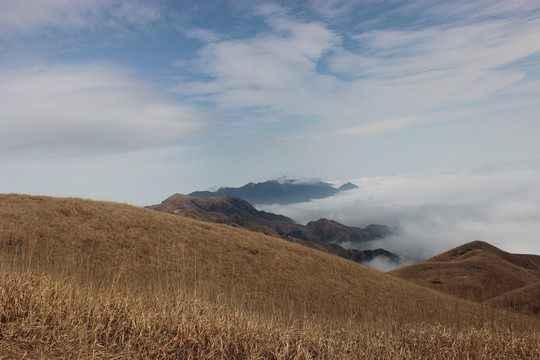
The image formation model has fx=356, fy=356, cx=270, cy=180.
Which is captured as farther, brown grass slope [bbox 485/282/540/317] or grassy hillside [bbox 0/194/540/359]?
brown grass slope [bbox 485/282/540/317]

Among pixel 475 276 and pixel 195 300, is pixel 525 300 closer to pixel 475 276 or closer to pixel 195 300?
pixel 475 276

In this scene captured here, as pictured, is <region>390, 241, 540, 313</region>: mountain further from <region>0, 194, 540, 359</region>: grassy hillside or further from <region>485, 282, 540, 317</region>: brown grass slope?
<region>0, 194, 540, 359</region>: grassy hillside

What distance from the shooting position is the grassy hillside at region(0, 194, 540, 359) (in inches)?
231

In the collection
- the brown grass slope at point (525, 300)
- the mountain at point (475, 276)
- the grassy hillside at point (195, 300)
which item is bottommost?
the mountain at point (475, 276)

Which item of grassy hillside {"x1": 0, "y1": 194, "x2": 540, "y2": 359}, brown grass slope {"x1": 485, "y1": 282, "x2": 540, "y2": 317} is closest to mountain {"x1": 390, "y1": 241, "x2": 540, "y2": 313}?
brown grass slope {"x1": 485, "y1": 282, "x2": 540, "y2": 317}

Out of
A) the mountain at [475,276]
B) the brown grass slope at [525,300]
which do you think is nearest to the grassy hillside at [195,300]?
the brown grass slope at [525,300]

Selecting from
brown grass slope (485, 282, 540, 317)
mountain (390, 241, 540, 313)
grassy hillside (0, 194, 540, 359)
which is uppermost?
grassy hillside (0, 194, 540, 359)

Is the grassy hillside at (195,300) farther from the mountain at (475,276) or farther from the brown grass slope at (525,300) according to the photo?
the mountain at (475,276)

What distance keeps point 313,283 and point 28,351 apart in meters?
21.0

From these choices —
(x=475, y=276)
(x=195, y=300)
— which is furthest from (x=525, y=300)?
(x=195, y=300)

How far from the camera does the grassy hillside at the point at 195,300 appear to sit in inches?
231

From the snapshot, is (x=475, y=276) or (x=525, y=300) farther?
(x=475, y=276)

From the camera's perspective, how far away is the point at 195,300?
7715mm

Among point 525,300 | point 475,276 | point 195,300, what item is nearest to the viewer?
point 195,300
